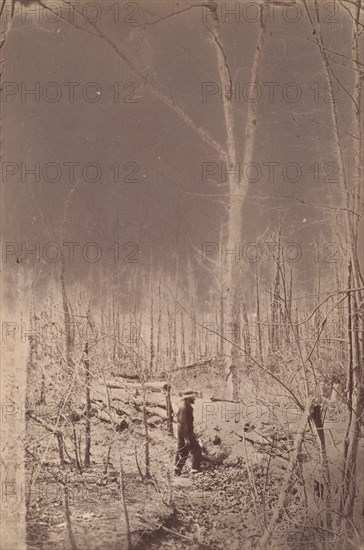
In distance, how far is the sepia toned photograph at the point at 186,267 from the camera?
324 centimetres

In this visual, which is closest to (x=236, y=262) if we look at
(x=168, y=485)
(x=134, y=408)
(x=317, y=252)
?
(x=317, y=252)

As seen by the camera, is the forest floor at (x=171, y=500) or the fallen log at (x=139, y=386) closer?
the forest floor at (x=171, y=500)

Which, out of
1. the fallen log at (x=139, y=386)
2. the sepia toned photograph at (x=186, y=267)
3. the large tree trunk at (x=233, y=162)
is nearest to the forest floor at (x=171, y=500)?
the sepia toned photograph at (x=186, y=267)

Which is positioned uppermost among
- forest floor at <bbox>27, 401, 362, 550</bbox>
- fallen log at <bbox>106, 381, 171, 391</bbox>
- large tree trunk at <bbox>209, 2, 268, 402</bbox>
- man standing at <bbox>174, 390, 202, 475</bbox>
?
large tree trunk at <bbox>209, 2, 268, 402</bbox>

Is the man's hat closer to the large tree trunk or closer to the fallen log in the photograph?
the fallen log

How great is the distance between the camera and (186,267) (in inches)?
131

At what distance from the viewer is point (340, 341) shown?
10.8 ft

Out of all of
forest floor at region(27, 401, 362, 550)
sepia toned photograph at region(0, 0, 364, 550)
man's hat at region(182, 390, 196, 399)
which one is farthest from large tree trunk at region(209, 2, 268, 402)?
forest floor at region(27, 401, 362, 550)

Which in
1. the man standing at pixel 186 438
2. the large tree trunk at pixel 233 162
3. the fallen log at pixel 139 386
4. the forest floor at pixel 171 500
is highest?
the large tree trunk at pixel 233 162

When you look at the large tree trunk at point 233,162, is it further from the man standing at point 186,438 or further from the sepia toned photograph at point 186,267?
the man standing at point 186,438

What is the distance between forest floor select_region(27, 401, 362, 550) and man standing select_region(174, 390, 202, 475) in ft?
0.12

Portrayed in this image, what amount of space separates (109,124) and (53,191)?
18.9 inches

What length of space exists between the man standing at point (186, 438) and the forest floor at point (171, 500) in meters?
0.04

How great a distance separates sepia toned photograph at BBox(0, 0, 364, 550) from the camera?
3.24 m
